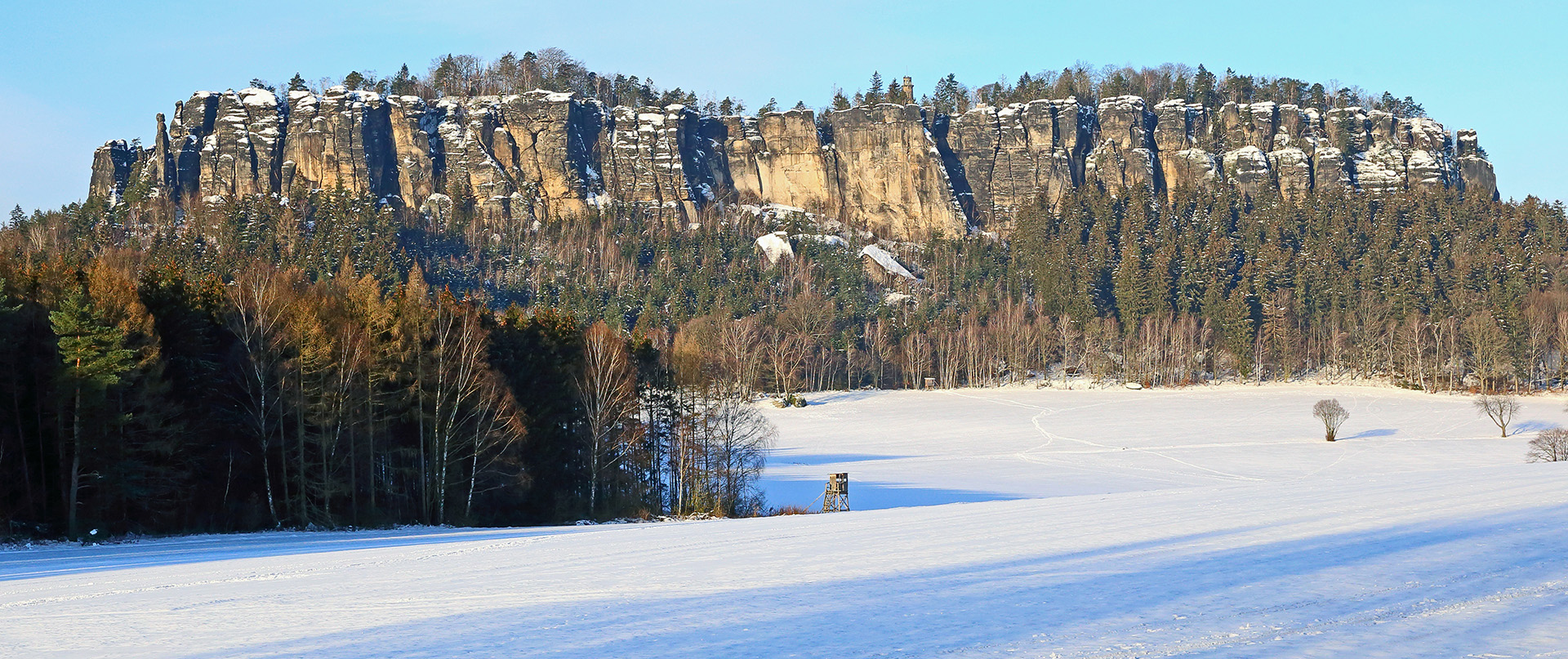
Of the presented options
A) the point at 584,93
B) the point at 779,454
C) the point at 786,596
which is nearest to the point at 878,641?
the point at 786,596

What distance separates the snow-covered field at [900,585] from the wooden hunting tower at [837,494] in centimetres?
965

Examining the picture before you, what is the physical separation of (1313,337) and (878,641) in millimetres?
127278

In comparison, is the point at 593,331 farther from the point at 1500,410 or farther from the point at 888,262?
the point at 888,262

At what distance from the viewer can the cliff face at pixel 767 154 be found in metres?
166

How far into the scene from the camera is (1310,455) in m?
53.7

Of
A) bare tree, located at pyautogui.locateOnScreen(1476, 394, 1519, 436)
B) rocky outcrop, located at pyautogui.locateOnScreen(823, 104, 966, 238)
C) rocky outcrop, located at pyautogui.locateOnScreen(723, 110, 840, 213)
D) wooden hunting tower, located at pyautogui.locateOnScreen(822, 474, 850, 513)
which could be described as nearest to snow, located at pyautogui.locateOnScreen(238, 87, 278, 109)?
rocky outcrop, located at pyautogui.locateOnScreen(723, 110, 840, 213)

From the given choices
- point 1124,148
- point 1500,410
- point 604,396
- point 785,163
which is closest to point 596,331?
point 604,396

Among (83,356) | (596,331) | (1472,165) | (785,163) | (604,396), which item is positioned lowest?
(604,396)

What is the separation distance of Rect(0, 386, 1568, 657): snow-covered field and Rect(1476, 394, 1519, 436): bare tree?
41.8 metres

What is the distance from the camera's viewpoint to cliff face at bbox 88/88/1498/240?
16575cm

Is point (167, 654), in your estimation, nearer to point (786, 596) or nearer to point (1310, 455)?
point (786, 596)

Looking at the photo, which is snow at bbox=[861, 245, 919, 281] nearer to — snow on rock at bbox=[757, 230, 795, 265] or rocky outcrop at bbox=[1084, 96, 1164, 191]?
snow on rock at bbox=[757, 230, 795, 265]

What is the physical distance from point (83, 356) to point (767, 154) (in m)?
171

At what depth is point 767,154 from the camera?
192000mm
